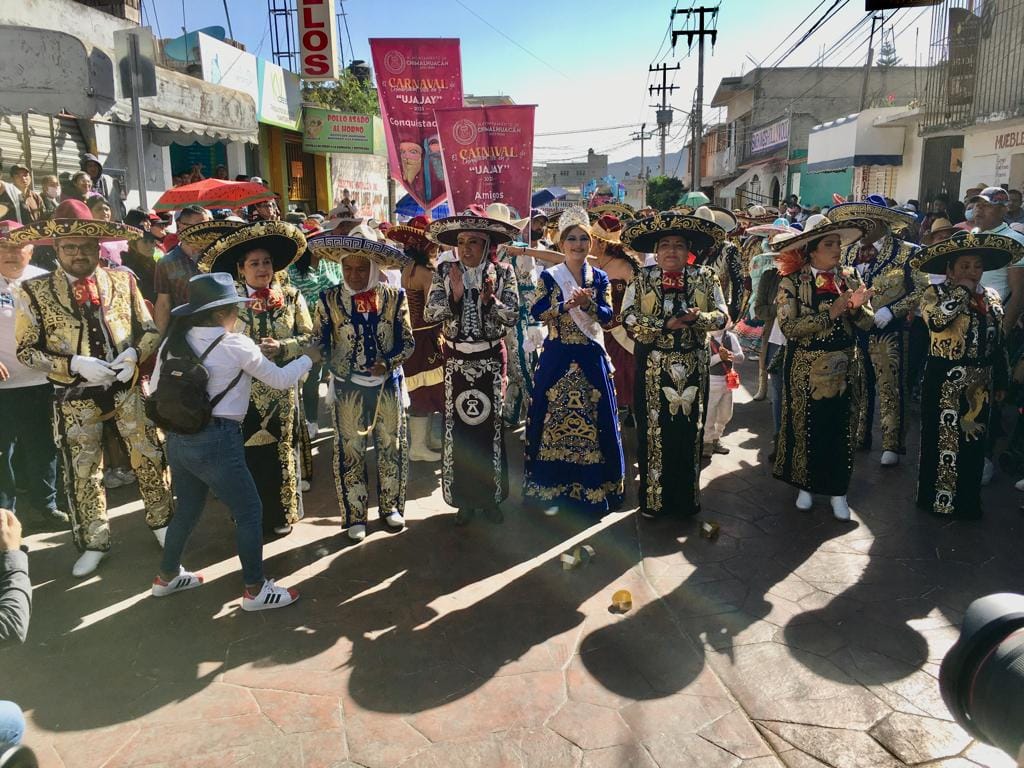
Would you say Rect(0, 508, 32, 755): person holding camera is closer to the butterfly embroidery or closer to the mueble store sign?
the butterfly embroidery

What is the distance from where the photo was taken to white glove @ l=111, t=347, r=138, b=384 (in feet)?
14.5

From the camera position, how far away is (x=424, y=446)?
6.74 meters

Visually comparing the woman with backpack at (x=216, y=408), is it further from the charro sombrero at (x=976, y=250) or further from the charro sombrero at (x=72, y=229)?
the charro sombrero at (x=976, y=250)

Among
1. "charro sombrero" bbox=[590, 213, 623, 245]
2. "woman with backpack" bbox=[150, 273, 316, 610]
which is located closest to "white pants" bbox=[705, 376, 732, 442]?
"charro sombrero" bbox=[590, 213, 623, 245]

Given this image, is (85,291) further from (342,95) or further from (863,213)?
(342,95)

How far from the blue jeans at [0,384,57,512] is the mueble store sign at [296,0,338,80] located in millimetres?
13966

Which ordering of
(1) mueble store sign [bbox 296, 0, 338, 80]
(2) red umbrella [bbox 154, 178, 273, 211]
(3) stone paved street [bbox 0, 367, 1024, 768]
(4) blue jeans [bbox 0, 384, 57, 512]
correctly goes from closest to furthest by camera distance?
(3) stone paved street [bbox 0, 367, 1024, 768] < (4) blue jeans [bbox 0, 384, 57, 512] < (2) red umbrella [bbox 154, 178, 273, 211] < (1) mueble store sign [bbox 296, 0, 338, 80]

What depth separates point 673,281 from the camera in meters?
4.93

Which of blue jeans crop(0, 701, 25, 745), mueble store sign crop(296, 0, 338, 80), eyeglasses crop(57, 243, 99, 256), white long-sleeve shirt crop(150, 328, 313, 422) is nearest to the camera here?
blue jeans crop(0, 701, 25, 745)

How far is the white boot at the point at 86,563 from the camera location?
451cm

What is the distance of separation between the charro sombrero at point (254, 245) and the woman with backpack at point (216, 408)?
712 millimetres

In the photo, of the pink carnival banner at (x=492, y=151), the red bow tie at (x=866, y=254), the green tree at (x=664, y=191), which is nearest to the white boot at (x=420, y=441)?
the pink carnival banner at (x=492, y=151)

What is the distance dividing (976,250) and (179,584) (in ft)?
17.2

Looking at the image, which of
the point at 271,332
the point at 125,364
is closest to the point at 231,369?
the point at 271,332
